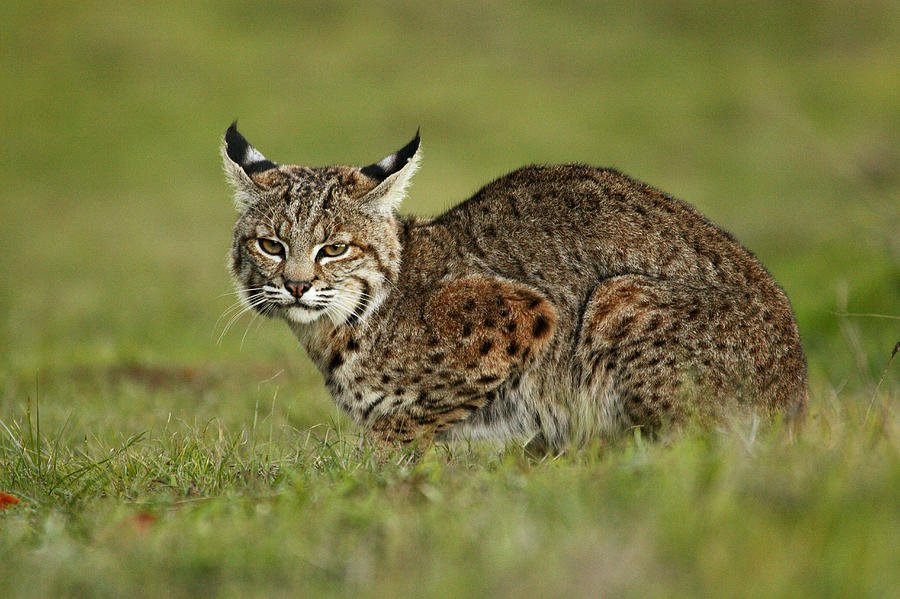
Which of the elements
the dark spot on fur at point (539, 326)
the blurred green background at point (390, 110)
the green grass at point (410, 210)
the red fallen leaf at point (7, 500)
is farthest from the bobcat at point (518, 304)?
the blurred green background at point (390, 110)

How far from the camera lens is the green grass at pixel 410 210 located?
11.2ft

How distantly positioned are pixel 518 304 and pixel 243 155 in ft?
6.68

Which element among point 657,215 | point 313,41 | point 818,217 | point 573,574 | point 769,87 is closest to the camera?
point 573,574

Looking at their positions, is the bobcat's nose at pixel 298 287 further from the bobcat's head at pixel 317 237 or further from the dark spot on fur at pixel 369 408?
the dark spot on fur at pixel 369 408

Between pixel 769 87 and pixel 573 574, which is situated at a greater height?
pixel 769 87

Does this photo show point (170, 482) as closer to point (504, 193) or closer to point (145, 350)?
point (504, 193)

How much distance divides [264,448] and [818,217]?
14.8 meters

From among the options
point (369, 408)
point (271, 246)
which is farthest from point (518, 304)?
point (271, 246)

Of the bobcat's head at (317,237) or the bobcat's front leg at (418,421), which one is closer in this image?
the bobcat's front leg at (418,421)

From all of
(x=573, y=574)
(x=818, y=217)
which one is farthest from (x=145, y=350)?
(x=818, y=217)

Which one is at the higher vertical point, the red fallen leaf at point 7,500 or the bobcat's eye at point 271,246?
the bobcat's eye at point 271,246

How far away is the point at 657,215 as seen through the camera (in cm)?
630

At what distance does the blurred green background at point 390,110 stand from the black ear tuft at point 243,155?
6924mm

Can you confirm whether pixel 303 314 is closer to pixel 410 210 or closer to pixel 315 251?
pixel 315 251
